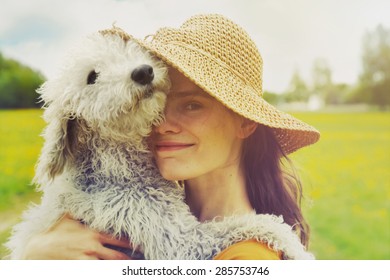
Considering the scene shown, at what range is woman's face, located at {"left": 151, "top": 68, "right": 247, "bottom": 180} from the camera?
3.69ft

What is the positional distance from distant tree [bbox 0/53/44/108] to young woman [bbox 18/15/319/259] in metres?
0.66

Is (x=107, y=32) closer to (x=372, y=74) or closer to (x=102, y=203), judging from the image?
(x=102, y=203)

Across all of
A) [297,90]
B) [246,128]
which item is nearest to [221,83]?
[246,128]

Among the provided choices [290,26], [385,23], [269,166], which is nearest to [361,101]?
[385,23]

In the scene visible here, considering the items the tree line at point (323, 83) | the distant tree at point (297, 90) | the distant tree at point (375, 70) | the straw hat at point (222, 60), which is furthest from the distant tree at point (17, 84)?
the distant tree at point (375, 70)

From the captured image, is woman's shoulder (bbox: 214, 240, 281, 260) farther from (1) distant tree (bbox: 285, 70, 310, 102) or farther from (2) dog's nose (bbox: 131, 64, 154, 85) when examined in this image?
(1) distant tree (bbox: 285, 70, 310, 102)

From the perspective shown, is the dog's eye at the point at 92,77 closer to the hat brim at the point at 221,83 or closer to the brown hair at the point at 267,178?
the hat brim at the point at 221,83

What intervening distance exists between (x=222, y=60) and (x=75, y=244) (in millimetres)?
553

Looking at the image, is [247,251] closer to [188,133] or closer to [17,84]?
[188,133]

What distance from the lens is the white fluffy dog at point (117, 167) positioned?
103cm

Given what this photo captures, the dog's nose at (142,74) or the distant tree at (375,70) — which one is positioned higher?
the distant tree at (375,70)

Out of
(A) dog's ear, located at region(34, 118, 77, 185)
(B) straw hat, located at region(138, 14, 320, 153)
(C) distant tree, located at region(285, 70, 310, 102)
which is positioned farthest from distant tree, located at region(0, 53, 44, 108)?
(C) distant tree, located at region(285, 70, 310, 102)

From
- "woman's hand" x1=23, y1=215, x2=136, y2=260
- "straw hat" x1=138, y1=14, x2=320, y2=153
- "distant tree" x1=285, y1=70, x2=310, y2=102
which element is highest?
"distant tree" x1=285, y1=70, x2=310, y2=102

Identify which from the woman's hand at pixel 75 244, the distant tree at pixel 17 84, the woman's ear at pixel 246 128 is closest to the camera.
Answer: the woman's hand at pixel 75 244
